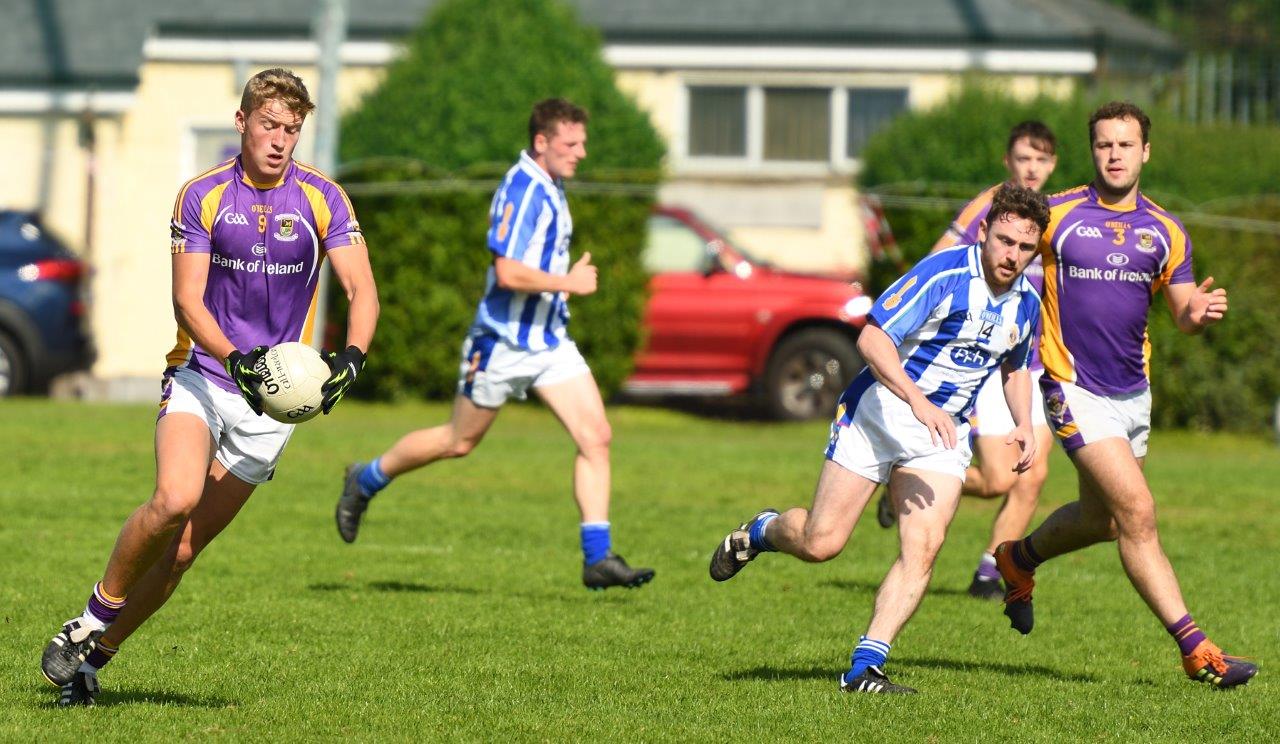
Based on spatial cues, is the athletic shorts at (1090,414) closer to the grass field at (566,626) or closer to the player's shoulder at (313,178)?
the grass field at (566,626)

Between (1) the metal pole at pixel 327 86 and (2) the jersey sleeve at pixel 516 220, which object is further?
(1) the metal pole at pixel 327 86

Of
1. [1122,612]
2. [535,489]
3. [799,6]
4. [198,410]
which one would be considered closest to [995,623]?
[1122,612]

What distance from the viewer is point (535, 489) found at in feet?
49.0

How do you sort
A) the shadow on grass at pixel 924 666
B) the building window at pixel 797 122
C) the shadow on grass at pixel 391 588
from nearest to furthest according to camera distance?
the shadow on grass at pixel 924 666, the shadow on grass at pixel 391 588, the building window at pixel 797 122

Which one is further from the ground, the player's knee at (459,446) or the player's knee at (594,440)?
the player's knee at (594,440)

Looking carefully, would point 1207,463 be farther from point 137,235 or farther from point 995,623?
point 137,235

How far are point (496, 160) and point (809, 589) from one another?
43.1 feet

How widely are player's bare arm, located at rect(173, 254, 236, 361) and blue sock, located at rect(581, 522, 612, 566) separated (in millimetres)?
3313

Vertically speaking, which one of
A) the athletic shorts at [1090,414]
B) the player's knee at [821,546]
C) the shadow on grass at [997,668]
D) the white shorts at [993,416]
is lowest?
the shadow on grass at [997,668]

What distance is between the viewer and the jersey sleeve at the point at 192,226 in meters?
7.03

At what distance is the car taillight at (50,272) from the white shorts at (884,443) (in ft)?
49.1

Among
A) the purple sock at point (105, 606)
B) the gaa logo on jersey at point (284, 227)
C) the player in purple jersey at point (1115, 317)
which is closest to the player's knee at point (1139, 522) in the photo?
the player in purple jersey at point (1115, 317)

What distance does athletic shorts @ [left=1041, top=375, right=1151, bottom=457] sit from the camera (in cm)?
824

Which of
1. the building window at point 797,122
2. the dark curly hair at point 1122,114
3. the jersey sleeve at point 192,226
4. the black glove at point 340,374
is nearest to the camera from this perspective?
the black glove at point 340,374
